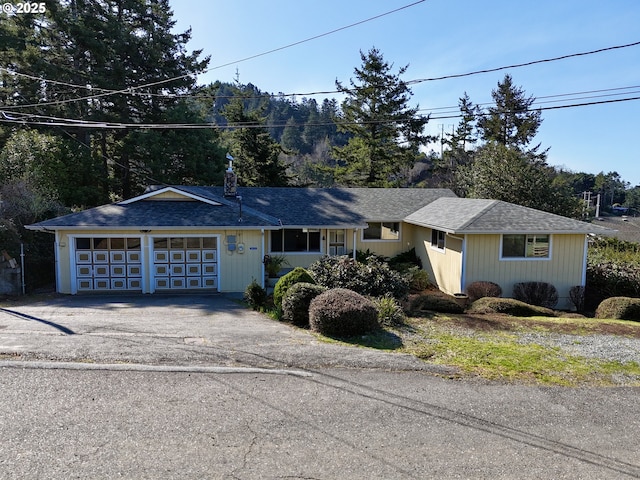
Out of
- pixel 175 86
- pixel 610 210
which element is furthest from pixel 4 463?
pixel 610 210

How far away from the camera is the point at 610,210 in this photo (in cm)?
6819

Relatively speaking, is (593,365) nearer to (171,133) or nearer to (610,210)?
(171,133)

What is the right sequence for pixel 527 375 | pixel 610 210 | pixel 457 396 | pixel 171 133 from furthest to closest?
pixel 610 210 < pixel 171 133 < pixel 527 375 < pixel 457 396

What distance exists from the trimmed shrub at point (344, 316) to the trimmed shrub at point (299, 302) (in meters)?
0.88

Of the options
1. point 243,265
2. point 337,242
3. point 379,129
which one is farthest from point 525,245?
point 379,129

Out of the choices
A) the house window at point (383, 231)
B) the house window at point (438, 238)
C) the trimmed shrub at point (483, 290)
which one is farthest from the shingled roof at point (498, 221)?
the house window at point (383, 231)

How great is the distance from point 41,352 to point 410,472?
6.68 metres

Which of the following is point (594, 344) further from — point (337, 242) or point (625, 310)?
point (337, 242)

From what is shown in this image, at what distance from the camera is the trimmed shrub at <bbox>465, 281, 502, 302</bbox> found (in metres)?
15.6

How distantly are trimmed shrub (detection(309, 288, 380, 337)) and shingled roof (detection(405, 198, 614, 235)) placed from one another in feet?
22.9

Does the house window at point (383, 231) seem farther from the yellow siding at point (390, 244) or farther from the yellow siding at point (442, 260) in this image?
the yellow siding at point (442, 260)

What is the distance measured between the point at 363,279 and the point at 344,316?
370 centimetres

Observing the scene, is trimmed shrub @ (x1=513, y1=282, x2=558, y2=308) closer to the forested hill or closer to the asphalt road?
the asphalt road

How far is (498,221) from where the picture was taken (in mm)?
16219
